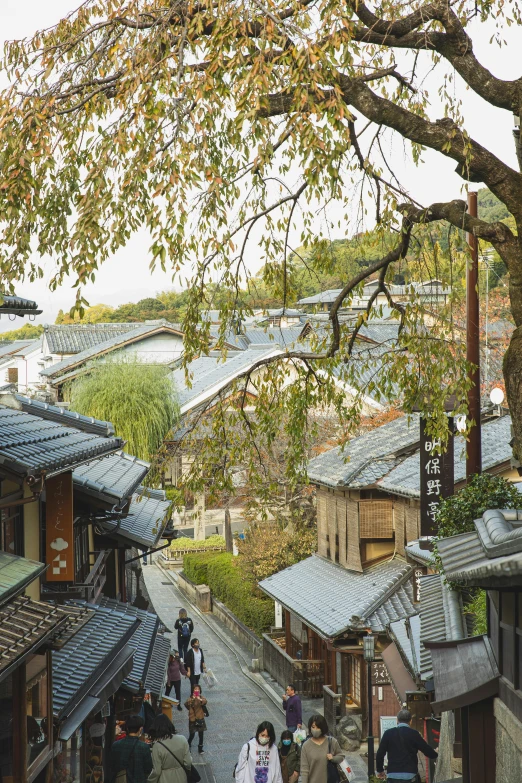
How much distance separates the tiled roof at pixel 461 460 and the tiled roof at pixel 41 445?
9.11 m

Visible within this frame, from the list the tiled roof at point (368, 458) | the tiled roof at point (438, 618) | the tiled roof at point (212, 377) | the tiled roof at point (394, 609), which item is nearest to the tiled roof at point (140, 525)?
the tiled roof at point (438, 618)

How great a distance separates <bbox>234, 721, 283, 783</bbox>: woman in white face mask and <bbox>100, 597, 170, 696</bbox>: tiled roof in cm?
279

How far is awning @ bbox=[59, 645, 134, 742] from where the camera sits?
10.2m

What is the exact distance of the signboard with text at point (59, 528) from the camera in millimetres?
12359

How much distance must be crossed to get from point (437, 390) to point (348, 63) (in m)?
3.58

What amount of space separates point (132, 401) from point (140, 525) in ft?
95.2

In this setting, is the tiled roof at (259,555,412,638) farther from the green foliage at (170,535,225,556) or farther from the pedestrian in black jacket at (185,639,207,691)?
the green foliage at (170,535,225,556)

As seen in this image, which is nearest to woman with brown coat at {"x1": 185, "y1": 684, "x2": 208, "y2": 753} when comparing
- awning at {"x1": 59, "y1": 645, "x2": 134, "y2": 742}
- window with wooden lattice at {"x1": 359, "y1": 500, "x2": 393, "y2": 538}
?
awning at {"x1": 59, "y1": 645, "x2": 134, "y2": 742}

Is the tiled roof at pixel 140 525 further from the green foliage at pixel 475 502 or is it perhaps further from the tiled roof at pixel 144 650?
the green foliage at pixel 475 502

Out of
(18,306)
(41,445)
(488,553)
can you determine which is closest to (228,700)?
(41,445)

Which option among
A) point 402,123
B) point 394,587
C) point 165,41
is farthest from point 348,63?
point 394,587

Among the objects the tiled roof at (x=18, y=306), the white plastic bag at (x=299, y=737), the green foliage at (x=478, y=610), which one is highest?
the tiled roof at (x=18, y=306)

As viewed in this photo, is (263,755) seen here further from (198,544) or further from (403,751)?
(198,544)

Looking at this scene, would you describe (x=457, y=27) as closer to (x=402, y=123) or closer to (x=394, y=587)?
(x=402, y=123)
